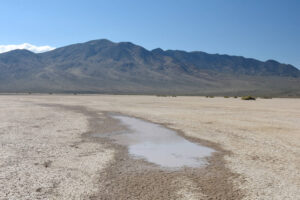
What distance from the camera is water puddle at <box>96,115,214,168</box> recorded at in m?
12.2

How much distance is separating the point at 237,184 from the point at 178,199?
2.17 meters

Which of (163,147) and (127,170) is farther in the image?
(163,147)

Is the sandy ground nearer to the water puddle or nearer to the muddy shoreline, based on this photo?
the muddy shoreline

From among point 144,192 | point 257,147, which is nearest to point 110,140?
point 257,147

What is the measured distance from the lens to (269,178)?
970 centimetres

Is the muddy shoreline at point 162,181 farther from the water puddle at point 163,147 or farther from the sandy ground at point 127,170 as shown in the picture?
the water puddle at point 163,147

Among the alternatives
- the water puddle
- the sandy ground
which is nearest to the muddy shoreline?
the sandy ground

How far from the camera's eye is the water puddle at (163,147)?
1221 cm

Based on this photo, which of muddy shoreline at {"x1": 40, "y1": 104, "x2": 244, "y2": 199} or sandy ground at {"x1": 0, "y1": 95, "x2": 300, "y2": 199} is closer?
muddy shoreline at {"x1": 40, "y1": 104, "x2": 244, "y2": 199}

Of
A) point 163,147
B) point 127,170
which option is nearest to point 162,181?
point 127,170

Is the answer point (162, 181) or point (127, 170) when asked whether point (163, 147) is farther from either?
point (162, 181)

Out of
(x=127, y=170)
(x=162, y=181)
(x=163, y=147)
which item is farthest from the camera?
(x=163, y=147)

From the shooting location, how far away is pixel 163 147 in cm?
1512

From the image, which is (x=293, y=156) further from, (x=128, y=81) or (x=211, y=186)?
(x=128, y=81)
